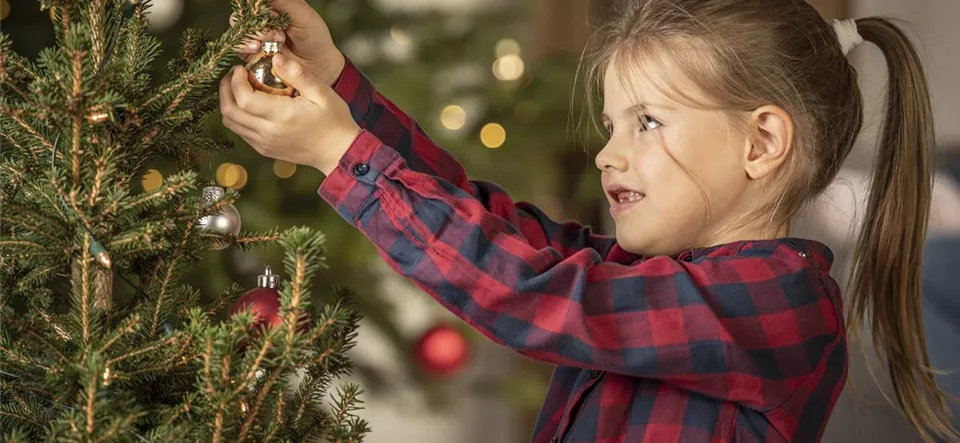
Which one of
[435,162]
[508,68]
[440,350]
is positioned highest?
[435,162]

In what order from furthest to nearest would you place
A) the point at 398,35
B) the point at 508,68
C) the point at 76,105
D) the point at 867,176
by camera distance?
1. the point at 508,68
2. the point at 398,35
3. the point at 867,176
4. the point at 76,105

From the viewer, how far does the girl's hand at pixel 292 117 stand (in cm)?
81

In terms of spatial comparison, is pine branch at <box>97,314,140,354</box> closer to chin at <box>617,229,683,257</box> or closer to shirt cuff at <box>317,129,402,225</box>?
shirt cuff at <box>317,129,402,225</box>

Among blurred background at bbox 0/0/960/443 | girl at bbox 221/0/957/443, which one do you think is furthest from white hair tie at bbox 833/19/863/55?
blurred background at bbox 0/0/960/443

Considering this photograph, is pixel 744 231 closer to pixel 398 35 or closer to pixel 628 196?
pixel 628 196

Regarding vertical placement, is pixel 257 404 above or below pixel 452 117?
above

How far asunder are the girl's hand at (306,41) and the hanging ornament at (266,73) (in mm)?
16

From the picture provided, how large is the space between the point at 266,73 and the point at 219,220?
0.13m

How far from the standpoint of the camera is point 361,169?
857 mm

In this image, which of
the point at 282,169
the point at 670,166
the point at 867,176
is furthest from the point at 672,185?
the point at 282,169

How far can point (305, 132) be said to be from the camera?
0.83 meters

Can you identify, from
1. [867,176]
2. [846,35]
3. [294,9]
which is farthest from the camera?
[867,176]

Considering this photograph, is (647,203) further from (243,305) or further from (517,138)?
(517,138)

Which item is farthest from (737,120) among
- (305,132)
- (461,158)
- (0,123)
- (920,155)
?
(461,158)
